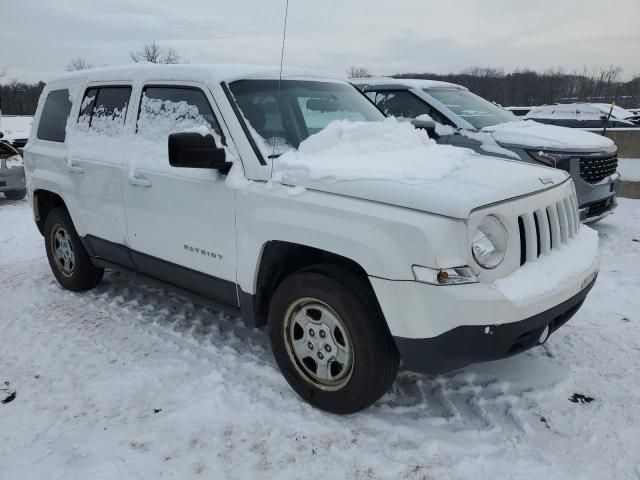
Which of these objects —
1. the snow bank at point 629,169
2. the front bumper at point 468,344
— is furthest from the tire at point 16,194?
the snow bank at point 629,169

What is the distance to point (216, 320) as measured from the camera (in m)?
4.32

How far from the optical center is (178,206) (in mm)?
3562

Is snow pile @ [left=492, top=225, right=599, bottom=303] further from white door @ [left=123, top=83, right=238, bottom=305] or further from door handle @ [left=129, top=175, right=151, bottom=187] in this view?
door handle @ [left=129, top=175, right=151, bottom=187]

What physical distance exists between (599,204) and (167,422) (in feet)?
18.8

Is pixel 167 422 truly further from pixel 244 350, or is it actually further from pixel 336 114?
pixel 336 114

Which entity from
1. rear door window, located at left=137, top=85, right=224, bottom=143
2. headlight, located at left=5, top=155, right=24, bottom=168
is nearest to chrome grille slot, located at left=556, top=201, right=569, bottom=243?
rear door window, located at left=137, top=85, right=224, bottom=143

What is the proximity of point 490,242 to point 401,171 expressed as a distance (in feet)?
1.94

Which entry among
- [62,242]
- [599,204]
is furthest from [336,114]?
[599,204]

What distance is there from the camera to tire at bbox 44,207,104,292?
4.87 m

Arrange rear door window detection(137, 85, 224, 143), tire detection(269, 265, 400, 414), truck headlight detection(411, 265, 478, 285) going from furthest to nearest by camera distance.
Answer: rear door window detection(137, 85, 224, 143) < tire detection(269, 265, 400, 414) < truck headlight detection(411, 265, 478, 285)

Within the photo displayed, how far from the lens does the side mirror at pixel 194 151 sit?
2.91m

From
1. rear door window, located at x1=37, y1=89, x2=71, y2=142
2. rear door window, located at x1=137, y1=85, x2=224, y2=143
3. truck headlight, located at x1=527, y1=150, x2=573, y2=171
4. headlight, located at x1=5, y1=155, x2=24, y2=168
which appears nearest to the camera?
rear door window, located at x1=137, y1=85, x2=224, y2=143

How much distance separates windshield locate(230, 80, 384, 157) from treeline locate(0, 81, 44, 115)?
68.7 meters

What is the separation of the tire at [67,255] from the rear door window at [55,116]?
0.71 metres
